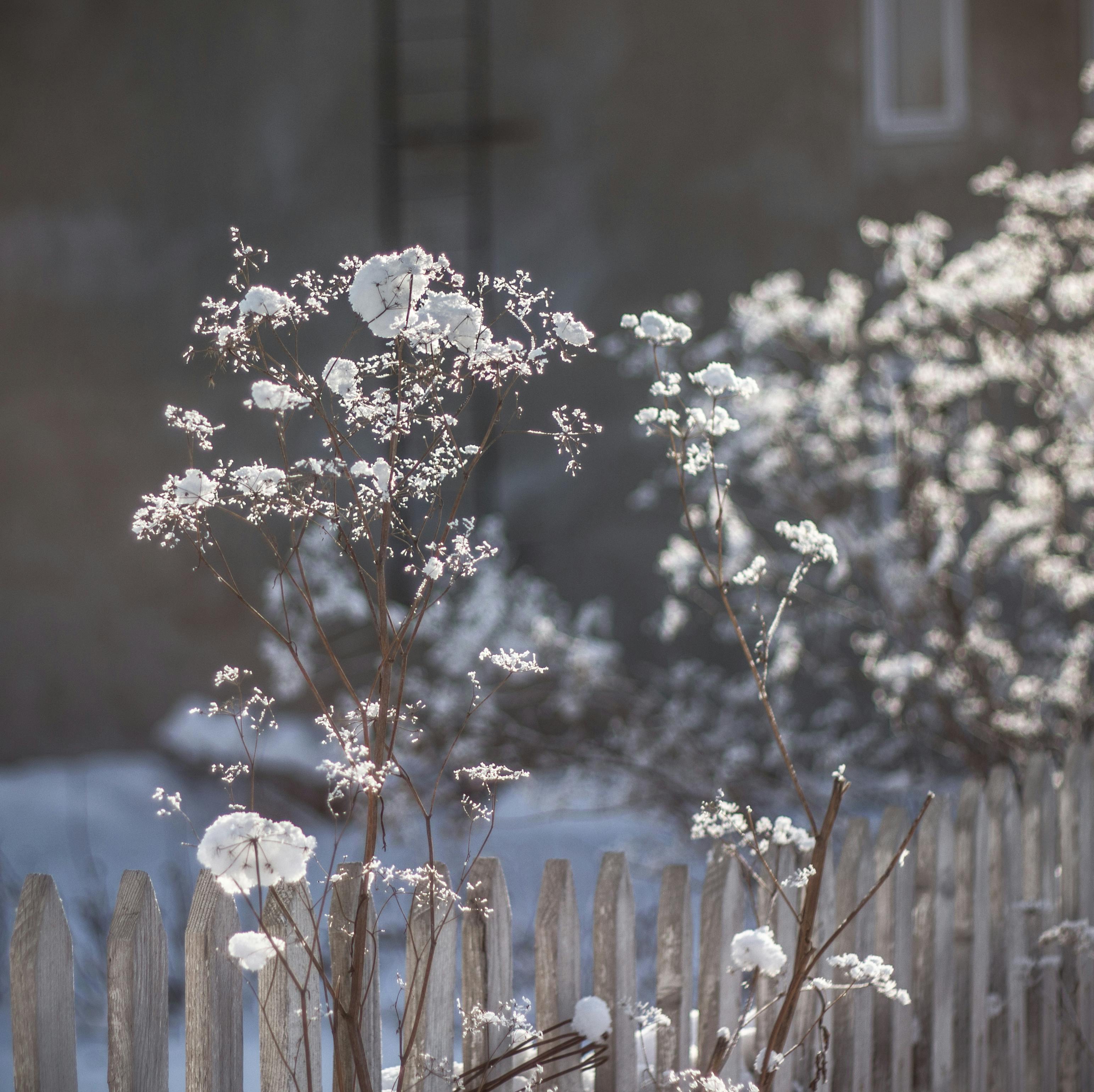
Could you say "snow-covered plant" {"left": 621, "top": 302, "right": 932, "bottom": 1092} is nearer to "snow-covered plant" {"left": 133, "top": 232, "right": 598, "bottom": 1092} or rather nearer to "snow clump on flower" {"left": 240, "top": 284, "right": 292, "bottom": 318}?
"snow-covered plant" {"left": 133, "top": 232, "right": 598, "bottom": 1092}

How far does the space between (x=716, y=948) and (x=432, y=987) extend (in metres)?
0.54

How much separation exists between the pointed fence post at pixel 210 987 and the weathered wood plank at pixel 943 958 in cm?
145

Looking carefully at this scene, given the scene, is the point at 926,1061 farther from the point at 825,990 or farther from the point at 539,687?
the point at 539,687

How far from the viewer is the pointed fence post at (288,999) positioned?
1403mm

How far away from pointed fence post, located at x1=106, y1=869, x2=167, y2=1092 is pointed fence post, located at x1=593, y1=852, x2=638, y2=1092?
2.11ft

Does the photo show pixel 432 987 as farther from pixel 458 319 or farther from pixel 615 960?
pixel 458 319

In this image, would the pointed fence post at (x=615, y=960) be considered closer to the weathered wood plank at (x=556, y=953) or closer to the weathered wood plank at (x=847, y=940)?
the weathered wood plank at (x=556, y=953)

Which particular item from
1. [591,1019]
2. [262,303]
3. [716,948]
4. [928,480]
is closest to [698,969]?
[716,948]

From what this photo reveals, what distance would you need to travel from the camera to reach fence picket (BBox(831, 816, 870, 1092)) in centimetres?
197

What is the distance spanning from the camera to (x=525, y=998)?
1.45 metres

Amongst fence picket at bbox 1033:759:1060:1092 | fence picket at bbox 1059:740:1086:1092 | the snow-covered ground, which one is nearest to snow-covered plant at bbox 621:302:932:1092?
fence picket at bbox 1033:759:1060:1092

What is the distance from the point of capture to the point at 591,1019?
5.15 ft

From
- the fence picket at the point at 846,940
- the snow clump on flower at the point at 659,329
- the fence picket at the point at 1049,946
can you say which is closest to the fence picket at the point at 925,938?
the fence picket at the point at 846,940

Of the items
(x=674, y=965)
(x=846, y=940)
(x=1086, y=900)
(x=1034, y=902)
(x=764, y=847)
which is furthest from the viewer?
(x=1086, y=900)
